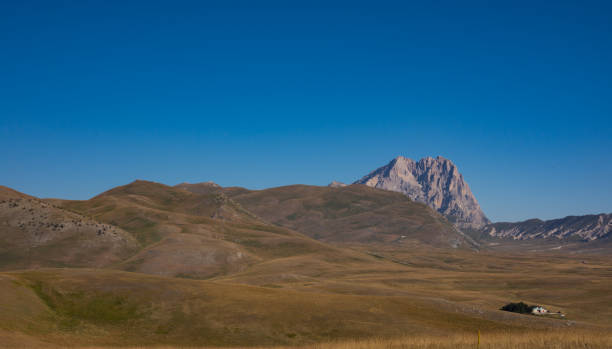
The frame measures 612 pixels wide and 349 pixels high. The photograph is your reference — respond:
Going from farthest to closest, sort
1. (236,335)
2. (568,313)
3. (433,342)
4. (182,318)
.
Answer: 1. (568,313)
2. (182,318)
3. (236,335)
4. (433,342)

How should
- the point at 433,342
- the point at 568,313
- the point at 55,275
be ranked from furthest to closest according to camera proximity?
the point at 568,313
the point at 55,275
the point at 433,342

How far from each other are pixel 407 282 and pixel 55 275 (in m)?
125

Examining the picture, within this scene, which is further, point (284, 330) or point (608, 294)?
point (608, 294)

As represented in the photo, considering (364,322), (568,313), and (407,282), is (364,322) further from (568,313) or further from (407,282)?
(407,282)

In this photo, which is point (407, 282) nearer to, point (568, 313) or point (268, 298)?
point (568, 313)

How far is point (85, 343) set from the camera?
50250mm

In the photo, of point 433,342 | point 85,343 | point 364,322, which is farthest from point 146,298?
point 433,342

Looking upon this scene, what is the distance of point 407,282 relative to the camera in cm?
17275

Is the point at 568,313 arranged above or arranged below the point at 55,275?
below

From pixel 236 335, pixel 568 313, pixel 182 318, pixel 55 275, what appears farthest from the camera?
pixel 568 313

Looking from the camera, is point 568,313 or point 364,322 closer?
point 364,322

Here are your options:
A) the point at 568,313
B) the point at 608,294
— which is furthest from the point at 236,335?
the point at 608,294

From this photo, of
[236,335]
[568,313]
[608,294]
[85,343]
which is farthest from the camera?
[608,294]

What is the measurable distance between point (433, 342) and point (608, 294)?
11773 cm
